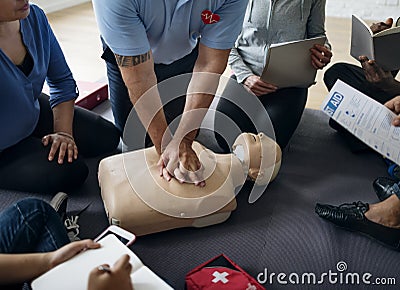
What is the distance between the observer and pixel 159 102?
1236 millimetres

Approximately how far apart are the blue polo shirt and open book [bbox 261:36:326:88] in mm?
215

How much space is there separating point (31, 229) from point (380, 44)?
3.68 feet

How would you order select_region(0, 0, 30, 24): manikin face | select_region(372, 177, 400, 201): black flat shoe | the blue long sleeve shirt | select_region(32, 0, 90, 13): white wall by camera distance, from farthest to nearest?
select_region(32, 0, 90, 13): white wall, select_region(372, 177, 400, 201): black flat shoe, the blue long sleeve shirt, select_region(0, 0, 30, 24): manikin face

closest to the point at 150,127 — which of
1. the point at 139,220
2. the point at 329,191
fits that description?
the point at 139,220

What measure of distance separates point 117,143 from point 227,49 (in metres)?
0.52

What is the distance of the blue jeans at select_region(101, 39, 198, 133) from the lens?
143cm

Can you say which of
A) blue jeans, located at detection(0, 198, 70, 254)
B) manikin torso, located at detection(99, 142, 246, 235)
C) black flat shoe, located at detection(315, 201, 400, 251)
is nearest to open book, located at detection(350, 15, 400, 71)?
black flat shoe, located at detection(315, 201, 400, 251)

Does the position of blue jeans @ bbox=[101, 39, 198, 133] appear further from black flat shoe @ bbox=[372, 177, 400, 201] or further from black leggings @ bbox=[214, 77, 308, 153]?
black flat shoe @ bbox=[372, 177, 400, 201]

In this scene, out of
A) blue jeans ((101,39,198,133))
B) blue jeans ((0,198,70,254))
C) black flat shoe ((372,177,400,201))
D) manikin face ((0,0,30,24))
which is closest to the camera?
blue jeans ((0,198,70,254))

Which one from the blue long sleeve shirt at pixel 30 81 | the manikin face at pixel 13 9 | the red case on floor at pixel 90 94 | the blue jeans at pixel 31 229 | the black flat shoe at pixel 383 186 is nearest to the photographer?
the blue jeans at pixel 31 229

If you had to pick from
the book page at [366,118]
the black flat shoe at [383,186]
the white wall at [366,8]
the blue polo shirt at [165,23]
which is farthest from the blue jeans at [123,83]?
the white wall at [366,8]

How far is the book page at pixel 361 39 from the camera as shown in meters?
1.44

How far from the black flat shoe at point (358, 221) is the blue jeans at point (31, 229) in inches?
27.6

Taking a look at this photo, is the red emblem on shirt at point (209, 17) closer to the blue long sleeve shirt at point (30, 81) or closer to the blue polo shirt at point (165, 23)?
the blue polo shirt at point (165, 23)
